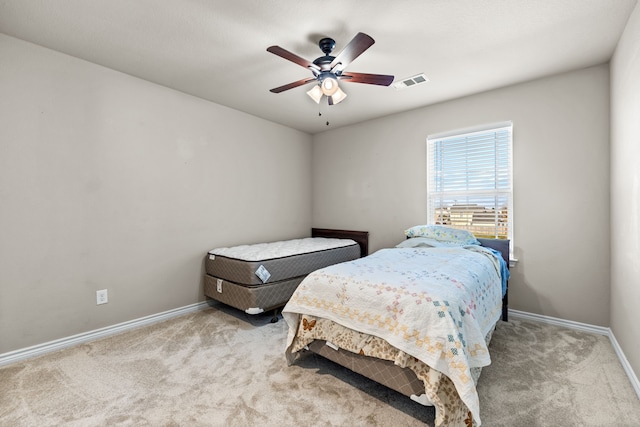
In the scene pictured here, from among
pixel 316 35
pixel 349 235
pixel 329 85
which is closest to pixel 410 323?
pixel 329 85

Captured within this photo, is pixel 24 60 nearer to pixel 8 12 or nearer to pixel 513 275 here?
pixel 8 12

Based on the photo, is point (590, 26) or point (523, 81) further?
point (523, 81)

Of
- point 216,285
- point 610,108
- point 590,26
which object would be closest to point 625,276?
point 610,108

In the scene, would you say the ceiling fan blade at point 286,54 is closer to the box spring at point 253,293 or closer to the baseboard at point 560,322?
the box spring at point 253,293

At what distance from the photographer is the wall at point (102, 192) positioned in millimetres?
2205

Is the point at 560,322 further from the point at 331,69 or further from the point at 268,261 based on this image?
the point at 331,69

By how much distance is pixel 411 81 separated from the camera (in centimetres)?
290

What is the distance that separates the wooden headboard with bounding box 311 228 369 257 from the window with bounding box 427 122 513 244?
995 mm

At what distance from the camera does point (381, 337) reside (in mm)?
1605

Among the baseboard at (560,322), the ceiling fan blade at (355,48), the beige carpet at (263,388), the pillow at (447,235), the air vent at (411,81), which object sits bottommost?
the beige carpet at (263,388)

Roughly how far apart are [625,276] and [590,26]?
1.82 metres

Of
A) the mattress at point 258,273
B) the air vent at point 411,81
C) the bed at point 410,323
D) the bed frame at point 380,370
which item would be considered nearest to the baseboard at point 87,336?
the mattress at point 258,273

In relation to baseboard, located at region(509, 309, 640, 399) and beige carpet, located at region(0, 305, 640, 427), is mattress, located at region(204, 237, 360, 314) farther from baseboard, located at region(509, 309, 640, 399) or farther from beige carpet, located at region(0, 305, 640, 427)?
baseboard, located at region(509, 309, 640, 399)

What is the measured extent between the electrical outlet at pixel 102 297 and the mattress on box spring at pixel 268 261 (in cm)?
97
